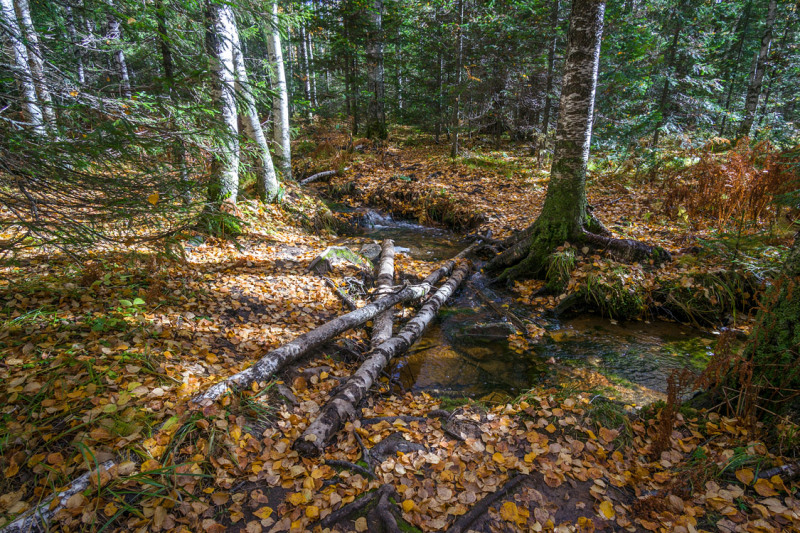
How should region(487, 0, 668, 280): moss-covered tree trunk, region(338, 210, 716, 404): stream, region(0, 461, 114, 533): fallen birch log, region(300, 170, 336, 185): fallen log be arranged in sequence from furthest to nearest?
region(300, 170, 336, 185): fallen log, region(487, 0, 668, 280): moss-covered tree trunk, region(338, 210, 716, 404): stream, region(0, 461, 114, 533): fallen birch log

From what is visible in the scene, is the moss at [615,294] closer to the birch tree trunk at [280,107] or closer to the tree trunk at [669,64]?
the tree trunk at [669,64]

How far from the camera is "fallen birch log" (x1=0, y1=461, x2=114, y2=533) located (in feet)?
6.27

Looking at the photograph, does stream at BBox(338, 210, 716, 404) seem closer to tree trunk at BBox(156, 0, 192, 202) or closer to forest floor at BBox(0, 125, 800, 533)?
forest floor at BBox(0, 125, 800, 533)

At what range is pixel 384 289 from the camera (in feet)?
19.9

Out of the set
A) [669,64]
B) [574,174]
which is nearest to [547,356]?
[574,174]

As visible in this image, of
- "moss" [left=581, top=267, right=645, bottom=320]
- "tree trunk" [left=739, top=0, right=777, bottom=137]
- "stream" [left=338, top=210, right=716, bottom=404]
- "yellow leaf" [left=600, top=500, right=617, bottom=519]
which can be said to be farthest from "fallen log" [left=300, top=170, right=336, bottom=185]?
"tree trunk" [left=739, top=0, right=777, bottom=137]

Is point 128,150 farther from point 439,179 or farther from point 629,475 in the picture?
point 439,179

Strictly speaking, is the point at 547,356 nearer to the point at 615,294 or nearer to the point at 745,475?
the point at 615,294

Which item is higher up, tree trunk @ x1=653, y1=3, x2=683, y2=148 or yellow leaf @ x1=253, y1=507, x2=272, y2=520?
tree trunk @ x1=653, y1=3, x2=683, y2=148

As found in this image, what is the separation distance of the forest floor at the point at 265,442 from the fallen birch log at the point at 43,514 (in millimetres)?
46

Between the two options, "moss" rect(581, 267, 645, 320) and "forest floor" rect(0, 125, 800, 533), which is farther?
"moss" rect(581, 267, 645, 320)

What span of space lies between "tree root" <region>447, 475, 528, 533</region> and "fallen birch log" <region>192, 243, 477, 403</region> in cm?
222

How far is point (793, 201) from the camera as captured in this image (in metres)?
3.42

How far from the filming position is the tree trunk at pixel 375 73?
15773 mm
